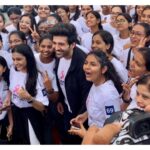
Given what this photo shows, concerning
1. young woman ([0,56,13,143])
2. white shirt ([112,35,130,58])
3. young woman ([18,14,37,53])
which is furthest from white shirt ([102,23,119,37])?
young woman ([0,56,13,143])

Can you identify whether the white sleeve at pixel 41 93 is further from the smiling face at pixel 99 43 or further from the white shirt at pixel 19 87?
the smiling face at pixel 99 43

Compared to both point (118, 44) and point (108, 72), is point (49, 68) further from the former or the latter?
point (118, 44)

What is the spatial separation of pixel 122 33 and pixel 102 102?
979 millimetres

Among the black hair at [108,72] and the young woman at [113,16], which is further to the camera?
the young woman at [113,16]

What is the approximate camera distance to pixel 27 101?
2.01 metres

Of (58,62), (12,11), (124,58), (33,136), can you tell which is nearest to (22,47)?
(58,62)

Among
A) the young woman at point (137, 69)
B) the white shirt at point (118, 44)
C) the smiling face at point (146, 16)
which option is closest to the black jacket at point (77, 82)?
the young woman at point (137, 69)

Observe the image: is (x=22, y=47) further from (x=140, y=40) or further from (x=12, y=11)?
(x=12, y=11)

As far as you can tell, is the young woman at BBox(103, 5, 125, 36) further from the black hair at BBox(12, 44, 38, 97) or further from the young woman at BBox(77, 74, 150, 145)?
the young woman at BBox(77, 74, 150, 145)

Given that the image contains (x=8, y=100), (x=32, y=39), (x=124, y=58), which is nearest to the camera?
(x=8, y=100)

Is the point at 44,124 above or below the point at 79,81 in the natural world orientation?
below

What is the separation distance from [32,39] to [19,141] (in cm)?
82

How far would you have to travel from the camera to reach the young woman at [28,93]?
6.66 feet

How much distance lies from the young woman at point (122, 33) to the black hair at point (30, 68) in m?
0.61
